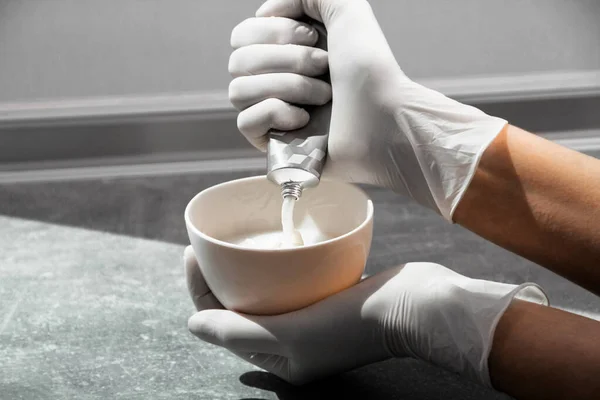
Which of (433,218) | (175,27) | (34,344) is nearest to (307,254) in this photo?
(34,344)

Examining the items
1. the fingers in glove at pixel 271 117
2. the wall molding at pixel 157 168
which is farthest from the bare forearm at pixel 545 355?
the wall molding at pixel 157 168

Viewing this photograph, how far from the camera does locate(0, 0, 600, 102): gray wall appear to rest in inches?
51.6

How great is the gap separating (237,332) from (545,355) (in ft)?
0.89

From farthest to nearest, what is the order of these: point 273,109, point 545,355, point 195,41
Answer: point 195,41, point 273,109, point 545,355

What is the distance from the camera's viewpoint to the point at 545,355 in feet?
2.17

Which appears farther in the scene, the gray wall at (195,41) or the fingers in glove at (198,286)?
the gray wall at (195,41)

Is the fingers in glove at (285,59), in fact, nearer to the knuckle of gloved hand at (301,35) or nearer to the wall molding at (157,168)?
the knuckle of gloved hand at (301,35)

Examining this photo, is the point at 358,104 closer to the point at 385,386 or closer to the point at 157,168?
the point at 385,386

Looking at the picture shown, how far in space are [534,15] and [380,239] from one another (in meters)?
0.53

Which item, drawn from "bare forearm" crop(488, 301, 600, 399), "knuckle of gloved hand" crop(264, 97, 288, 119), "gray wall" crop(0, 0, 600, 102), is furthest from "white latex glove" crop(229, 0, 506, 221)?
"gray wall" crop(0, 0, 600, 102)

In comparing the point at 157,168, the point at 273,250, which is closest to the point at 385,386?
the point at 273,250

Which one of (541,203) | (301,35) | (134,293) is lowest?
(134,293)

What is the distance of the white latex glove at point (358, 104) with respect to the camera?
2.38ft

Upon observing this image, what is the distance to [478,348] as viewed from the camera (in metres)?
0.69
